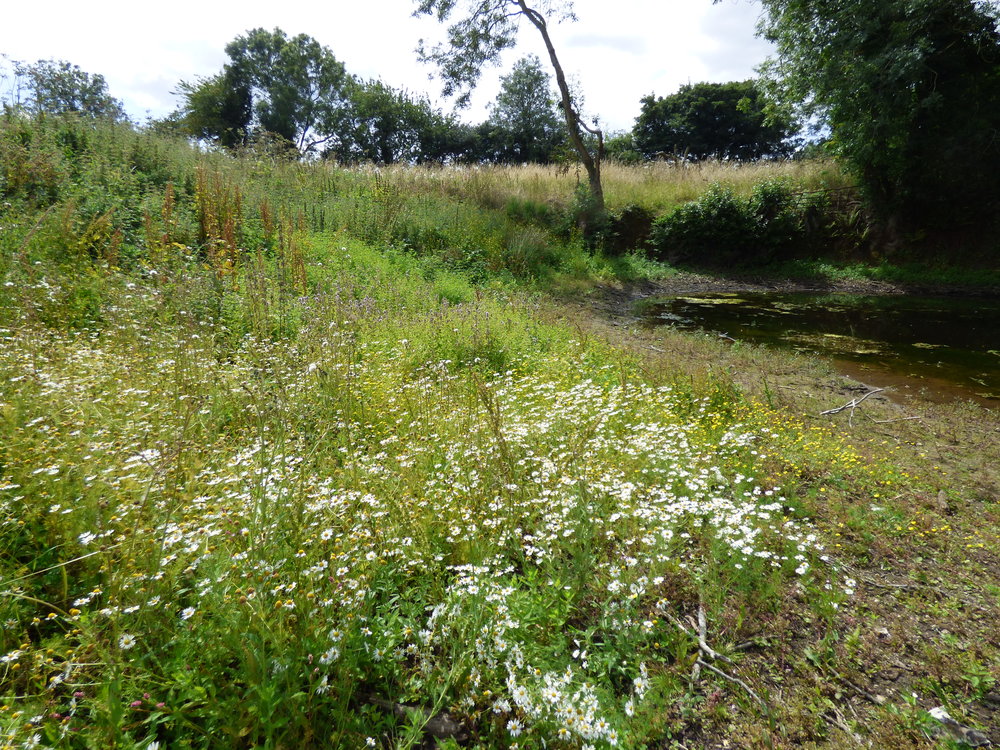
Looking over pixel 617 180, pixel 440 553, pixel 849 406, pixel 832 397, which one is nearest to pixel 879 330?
pixel 832 397

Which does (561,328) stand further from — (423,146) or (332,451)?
(423,146)

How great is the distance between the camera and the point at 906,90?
12.1 m

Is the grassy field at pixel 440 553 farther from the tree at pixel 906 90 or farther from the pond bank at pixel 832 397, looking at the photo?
the tree at pixel 906 90

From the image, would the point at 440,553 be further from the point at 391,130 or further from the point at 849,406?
the point at 391,130

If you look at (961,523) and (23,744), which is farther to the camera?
(961,523)

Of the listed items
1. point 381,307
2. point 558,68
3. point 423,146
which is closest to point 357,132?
point 423,146

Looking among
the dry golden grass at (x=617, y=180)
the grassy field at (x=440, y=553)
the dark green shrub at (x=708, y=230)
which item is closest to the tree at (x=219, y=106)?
the dry golden grass at (x=617, y=180)

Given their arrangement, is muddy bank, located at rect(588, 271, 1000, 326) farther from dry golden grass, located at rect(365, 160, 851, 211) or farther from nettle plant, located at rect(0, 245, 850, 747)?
nettle plant, located at rect(0, 245, 850, 747)

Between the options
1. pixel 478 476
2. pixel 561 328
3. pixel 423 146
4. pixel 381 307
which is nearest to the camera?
pixel 478 476

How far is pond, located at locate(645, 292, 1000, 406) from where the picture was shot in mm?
6398

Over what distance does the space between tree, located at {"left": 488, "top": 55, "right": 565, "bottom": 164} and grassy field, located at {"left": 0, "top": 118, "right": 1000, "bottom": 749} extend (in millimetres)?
33907

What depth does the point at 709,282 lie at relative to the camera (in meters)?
14.9

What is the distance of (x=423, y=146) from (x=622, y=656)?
41.9 metres

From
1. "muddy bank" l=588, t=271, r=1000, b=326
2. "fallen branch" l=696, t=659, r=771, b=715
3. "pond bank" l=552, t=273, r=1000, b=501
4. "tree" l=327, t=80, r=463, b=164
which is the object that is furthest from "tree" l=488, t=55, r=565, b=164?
"fallen branch" l=696, t=659, r=771, b=715
